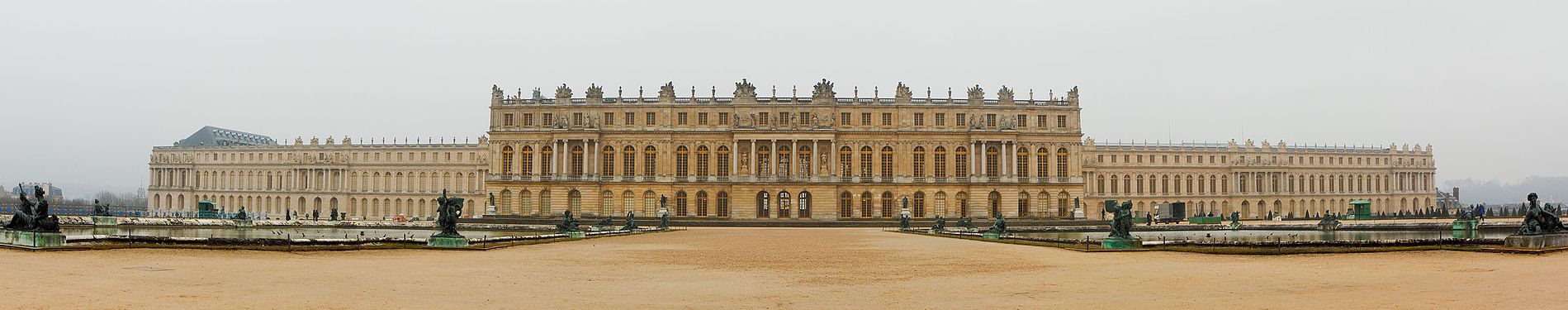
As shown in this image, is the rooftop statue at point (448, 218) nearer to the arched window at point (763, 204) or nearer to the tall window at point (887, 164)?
the arched window at point (763, 204)

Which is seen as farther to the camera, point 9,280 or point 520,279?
point 520,279

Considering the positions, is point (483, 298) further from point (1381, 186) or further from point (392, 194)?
point (1381, 186)

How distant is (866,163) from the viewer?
79.1 meters

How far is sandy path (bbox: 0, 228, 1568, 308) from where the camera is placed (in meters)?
15.5

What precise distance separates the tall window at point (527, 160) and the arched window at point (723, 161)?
47.4 ft

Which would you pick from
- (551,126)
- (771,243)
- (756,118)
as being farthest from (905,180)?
(771,243)

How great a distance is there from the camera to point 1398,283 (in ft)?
60.1

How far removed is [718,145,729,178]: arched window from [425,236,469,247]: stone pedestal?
47412mm

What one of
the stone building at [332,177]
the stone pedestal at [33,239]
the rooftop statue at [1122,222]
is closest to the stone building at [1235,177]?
the stone building at [332,177]

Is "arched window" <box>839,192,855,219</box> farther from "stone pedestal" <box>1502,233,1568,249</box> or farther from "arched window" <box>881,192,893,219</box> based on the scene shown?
"stone pedestal" <box>1502,233,1568,249</box>

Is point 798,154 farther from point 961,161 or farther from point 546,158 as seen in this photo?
point 546,158

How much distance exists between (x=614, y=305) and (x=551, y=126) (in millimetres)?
66510

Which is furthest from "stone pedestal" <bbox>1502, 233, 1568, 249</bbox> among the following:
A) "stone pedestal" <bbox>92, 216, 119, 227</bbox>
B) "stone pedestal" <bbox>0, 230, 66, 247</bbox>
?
"stone pedestal" <bbox>92, 216, 119, 227</bbox>

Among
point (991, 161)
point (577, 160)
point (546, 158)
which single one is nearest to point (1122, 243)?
point (991, 161)
